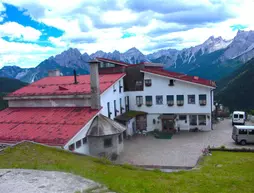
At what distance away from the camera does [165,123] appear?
1494 inches

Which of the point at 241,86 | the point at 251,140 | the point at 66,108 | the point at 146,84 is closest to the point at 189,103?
the point at 146,84

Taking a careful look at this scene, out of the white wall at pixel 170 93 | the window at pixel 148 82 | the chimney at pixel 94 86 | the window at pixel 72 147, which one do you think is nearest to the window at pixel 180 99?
the white wall at pixel 170 93

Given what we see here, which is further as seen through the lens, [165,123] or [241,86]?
[241,86]

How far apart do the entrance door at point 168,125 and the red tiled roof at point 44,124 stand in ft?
42.0

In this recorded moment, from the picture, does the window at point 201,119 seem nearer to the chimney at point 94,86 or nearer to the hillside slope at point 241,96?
the chimney at point 94,86

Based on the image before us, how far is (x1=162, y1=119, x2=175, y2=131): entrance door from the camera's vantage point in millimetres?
37625

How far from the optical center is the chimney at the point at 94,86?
94.0 ft

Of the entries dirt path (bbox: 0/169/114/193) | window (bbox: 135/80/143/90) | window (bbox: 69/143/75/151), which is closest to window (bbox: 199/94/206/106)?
window (bbox: 135/80/143/90)

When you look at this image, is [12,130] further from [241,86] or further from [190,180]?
[241,86]

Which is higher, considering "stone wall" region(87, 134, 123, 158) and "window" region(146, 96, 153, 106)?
"window" region(146, 96, 153, 106)

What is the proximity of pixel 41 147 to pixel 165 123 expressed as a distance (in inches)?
898

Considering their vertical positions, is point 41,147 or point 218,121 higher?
point 41,147

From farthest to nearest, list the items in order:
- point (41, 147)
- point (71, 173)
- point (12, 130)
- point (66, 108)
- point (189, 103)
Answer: point (189, 103) → point (66, 108) → point (12, 130) → point (41, 147) → point (71, 173)

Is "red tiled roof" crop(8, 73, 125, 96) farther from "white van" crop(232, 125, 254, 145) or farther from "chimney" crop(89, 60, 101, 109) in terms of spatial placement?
"white van" crop(232, 125, 254, 145)
